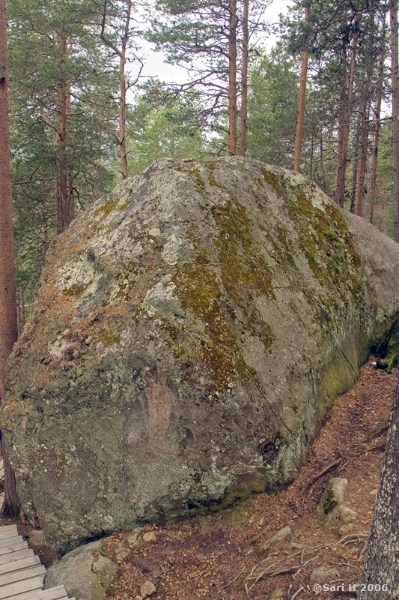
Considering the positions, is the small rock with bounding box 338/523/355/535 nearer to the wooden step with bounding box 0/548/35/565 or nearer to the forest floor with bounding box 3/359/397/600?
the forest floor with bounding box 3/359/397/600

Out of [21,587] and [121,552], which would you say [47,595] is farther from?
[121,552]

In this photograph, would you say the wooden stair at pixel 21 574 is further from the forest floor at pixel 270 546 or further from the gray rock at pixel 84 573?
the forest floor at pixel 270 546

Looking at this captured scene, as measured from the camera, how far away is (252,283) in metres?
4.64

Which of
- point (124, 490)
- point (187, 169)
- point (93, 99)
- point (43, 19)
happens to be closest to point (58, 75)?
point (43, 19)

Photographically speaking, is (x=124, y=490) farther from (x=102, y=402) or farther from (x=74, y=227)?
(x=74, y=227)

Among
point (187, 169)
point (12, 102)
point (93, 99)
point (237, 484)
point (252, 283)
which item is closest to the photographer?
point (237, 484)

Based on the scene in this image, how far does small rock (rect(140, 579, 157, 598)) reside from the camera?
3.62 m

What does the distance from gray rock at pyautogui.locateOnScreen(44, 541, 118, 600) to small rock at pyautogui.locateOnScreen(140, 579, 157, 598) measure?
34 cm

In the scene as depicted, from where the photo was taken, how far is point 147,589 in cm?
365

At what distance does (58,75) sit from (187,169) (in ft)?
26.3

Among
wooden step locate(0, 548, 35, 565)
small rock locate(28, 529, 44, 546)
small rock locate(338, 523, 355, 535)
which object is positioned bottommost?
small rock locate(28, 529, 44, 546)

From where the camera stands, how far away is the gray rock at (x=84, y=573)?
3784mm

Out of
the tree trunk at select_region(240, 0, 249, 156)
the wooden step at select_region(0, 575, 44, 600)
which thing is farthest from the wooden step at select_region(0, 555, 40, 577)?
the tree trunk at select_region(240, 0, 249, 156)

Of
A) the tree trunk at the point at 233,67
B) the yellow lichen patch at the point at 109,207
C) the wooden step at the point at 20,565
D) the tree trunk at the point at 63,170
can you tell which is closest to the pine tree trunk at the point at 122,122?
the tree trunk at the point at 63,170
